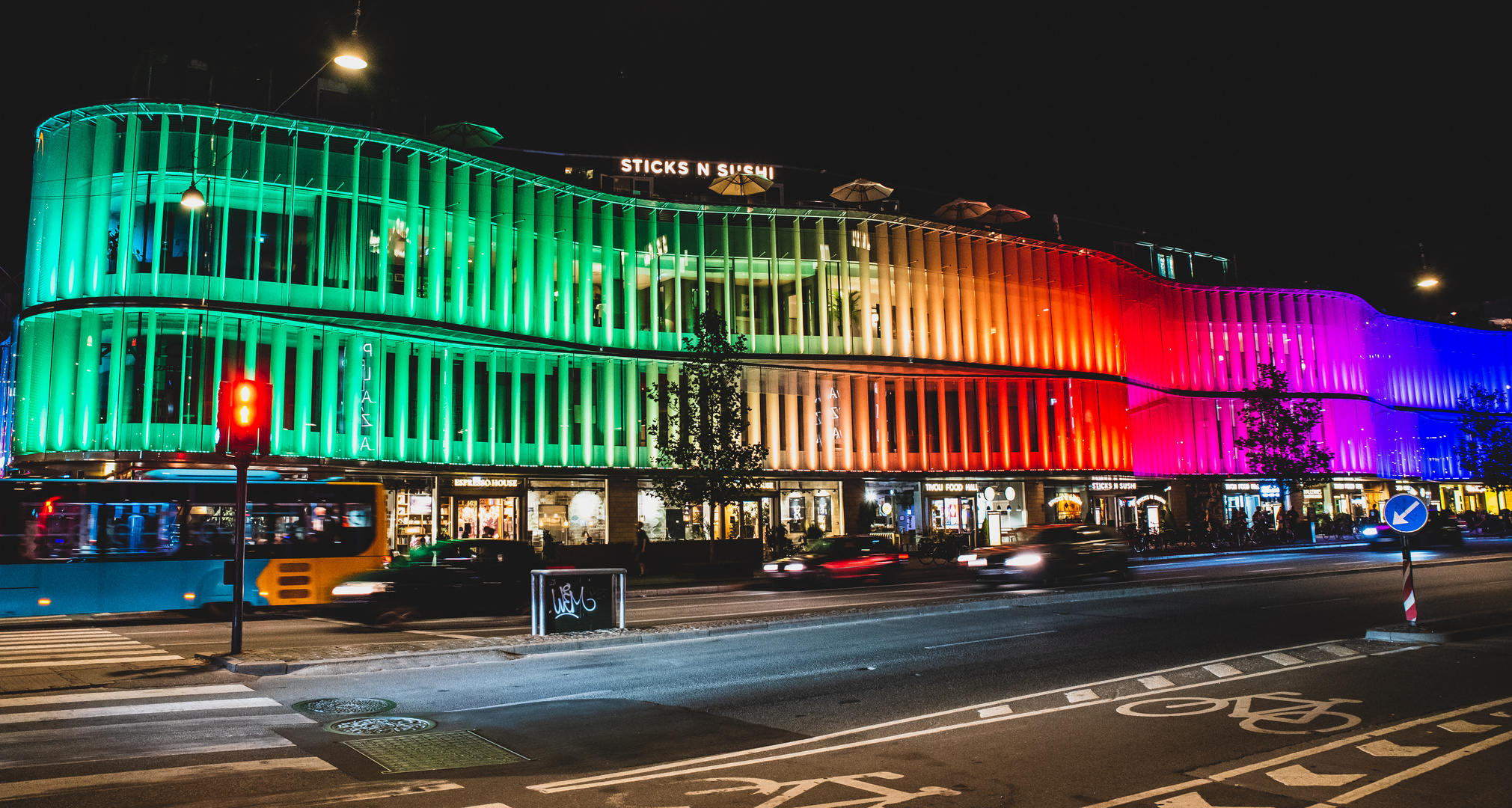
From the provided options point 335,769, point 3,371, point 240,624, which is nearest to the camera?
point 335,769

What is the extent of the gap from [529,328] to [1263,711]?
105 feet

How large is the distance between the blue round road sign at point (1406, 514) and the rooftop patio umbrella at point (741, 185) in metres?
33.3

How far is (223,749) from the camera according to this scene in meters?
7.69

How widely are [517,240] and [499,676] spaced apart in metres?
28.6

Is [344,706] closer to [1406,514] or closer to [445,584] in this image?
[445,584]

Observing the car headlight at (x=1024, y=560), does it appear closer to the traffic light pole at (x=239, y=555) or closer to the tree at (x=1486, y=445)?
the traffic light pole at (x=239, y=555)

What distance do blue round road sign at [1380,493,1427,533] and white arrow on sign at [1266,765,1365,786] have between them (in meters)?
7.89

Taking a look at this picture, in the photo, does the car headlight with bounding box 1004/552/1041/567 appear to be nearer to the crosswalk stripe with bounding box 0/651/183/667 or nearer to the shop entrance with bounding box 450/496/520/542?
the crosswalk stripe with bounding box 0/651/183/667

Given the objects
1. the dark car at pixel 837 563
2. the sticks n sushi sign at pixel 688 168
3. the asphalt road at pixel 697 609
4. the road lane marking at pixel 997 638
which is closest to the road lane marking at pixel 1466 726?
the road lane marking at pixel 997 638

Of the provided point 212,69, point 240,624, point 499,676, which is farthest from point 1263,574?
point 212,69

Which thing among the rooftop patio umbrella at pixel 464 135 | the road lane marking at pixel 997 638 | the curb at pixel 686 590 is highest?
the rooftop patio umbrella at pixel 464 135

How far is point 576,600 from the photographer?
15.1 metres

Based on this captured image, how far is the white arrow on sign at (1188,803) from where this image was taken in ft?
20.1

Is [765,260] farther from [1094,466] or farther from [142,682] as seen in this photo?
[142,682]
